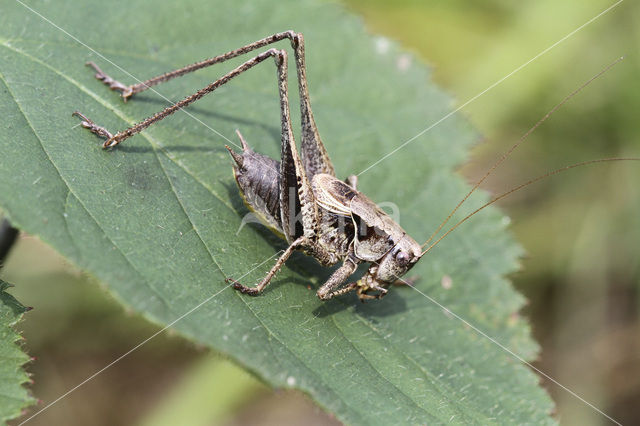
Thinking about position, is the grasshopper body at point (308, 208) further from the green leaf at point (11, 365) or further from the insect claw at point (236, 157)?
the green leaf at point (11, 365)

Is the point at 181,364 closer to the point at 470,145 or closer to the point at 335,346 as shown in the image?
the point at 335,346

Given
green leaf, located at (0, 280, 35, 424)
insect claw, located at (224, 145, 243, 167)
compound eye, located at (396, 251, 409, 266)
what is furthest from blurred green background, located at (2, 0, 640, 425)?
green leaf, located at (0, 280, 35, 424)

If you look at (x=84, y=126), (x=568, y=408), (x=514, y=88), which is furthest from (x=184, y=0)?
(x=568, y=408)

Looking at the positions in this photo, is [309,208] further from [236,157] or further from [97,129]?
[97,129]

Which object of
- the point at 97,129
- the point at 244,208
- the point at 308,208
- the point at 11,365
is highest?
the point at 308,208

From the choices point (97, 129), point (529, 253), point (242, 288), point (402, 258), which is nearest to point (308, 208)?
point (402, 258)
